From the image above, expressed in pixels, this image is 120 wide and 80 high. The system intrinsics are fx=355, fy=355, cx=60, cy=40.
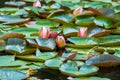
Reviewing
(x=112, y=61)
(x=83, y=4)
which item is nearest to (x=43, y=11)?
(x=83, y=4)

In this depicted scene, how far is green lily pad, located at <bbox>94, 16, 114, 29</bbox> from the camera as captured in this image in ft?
8.64

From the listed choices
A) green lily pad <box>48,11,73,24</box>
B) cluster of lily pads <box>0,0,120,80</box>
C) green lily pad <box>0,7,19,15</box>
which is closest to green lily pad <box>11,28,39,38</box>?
cluster of lily pads <box>0,0,120,80</box>

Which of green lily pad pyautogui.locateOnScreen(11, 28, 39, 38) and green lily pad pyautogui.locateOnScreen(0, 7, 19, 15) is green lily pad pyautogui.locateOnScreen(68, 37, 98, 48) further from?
green lily pad pyautogui.locateOnScreen(0, 7, 19, 15)

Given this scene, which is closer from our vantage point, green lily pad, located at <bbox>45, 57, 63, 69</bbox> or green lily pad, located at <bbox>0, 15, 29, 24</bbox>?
green lily pad, located at <bbox>45, 57, 63, 69</bbox>

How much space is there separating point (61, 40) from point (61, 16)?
635 millimetres

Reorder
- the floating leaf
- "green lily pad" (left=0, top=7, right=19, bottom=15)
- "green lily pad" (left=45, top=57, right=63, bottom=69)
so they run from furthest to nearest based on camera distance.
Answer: "green lily pad" (left=0, top=7, right=19, bottom=15) < the floating leaf < "green lily pad" (left=45, top=57, right=63, bottom=69)

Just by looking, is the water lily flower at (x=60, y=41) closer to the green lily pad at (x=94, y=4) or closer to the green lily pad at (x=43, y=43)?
the green lily pad at (x=43, y=43)

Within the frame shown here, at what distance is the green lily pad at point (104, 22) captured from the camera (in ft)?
8.64

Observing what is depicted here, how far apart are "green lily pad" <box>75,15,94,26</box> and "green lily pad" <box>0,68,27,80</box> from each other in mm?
1063

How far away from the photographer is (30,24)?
2713 millimetres

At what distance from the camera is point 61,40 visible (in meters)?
2.23

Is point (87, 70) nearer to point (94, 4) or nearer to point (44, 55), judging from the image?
point (44, 55)

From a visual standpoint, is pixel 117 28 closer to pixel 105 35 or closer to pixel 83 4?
pixel 105 35

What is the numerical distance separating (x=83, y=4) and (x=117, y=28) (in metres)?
0.88
